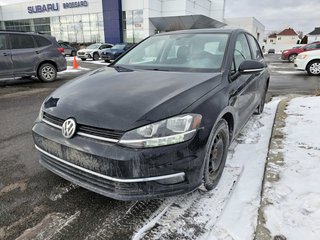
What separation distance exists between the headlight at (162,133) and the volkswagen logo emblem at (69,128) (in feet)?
1.54

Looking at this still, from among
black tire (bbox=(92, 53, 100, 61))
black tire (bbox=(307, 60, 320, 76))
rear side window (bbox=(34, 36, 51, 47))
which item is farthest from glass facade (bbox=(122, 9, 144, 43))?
rear side window (bbox=(34, 36, 51, 47))

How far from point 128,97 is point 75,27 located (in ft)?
138

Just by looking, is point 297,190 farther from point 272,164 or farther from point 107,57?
point 107,57

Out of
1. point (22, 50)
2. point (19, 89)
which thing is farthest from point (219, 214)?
point (22, 50)

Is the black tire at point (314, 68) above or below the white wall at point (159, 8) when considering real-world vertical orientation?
below

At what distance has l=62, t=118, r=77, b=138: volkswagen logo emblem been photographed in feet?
7.22

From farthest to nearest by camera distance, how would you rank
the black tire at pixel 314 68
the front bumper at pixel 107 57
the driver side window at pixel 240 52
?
the front bumper at pixel 107 57, the black tire at pixel 314 68, the driver side window at pixel 240 52

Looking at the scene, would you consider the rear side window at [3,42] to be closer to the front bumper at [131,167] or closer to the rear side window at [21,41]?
the rear side window at [21,41]

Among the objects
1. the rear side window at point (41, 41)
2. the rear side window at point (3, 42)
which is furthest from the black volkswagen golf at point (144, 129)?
the rear side window at point (41, 41)

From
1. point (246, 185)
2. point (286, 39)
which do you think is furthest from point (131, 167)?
point (286, 39)

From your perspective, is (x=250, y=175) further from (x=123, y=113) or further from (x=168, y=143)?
(x=123, y=113)

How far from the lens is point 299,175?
2.86 m

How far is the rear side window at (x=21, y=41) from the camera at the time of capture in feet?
28.0

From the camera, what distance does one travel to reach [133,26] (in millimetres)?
36688
